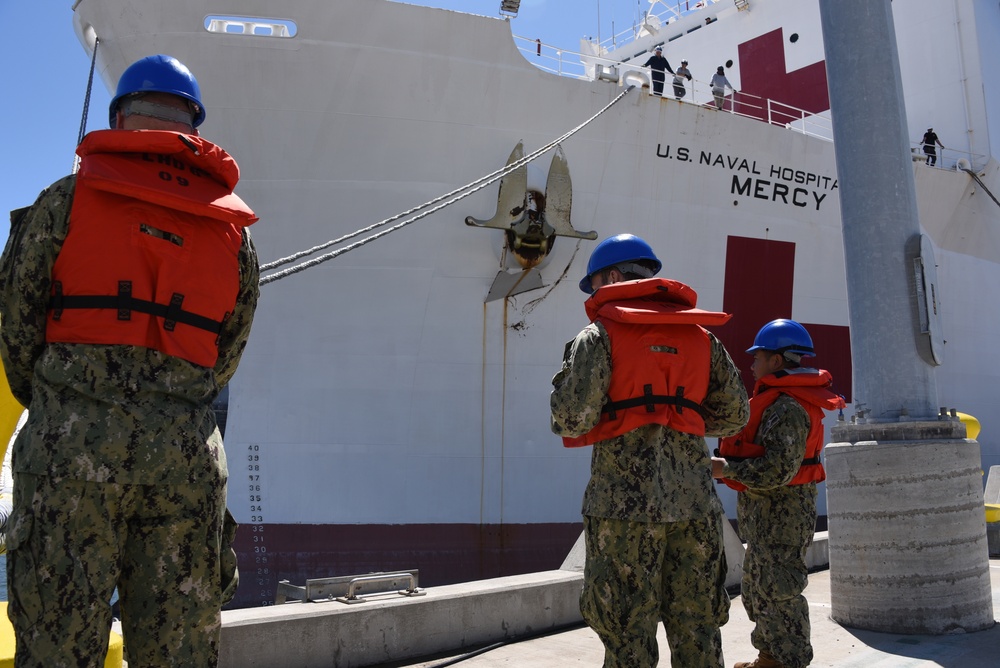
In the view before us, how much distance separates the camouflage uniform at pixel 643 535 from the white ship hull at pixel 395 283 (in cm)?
402

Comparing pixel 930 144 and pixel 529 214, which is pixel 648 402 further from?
pixel 930 144

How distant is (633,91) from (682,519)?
17.3ft

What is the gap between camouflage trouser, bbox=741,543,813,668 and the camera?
8.60 feet

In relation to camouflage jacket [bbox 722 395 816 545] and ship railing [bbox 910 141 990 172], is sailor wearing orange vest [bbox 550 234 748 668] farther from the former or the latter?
ship railing [bbox 910 141 990 172]

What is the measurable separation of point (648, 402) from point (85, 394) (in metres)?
1.19

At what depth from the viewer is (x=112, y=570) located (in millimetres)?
1283

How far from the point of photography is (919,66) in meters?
9.86

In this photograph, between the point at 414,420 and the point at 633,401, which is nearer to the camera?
the point at 633,401

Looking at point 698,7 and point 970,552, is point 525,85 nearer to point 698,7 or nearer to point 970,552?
point 970,552

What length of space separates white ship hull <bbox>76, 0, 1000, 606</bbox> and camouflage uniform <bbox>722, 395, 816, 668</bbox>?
3.35 metres

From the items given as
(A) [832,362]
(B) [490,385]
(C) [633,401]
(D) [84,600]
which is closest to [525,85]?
(B) [490,385]

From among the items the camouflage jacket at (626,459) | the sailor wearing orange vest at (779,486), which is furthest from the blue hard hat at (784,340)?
the camouflage jacket at (626,459)

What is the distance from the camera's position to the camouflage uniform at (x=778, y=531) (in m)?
2.62

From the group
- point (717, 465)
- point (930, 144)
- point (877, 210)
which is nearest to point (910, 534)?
point (717, 465)
